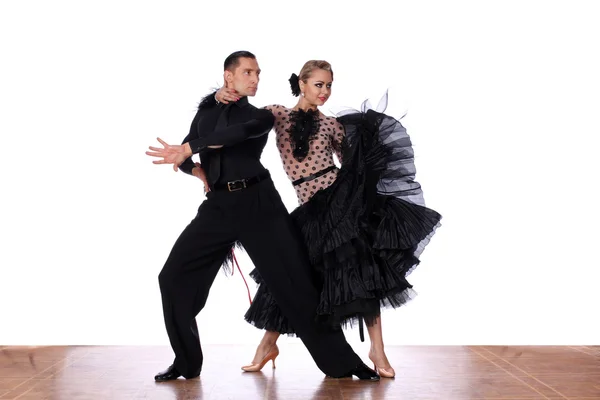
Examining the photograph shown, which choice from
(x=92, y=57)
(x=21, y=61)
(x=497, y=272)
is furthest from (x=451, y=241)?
(x=21, y=61)

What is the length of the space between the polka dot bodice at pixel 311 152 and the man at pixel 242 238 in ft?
0.43

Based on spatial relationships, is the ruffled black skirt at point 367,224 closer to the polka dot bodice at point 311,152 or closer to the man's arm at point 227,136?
the polka dot bodice at point 311,152

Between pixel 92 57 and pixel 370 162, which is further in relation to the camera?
pixel 92 57

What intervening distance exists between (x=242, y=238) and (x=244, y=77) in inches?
31.7

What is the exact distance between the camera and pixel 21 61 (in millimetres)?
6336

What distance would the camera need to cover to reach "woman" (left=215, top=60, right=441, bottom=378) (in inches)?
173

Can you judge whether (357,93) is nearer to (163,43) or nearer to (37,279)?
(163,43)

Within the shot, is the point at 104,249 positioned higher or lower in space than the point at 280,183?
lower

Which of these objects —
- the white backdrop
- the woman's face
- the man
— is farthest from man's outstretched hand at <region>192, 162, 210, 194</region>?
the white backdrop

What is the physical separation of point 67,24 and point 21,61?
0.42 meters

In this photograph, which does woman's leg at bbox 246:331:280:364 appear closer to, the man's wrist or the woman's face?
the man's wrist

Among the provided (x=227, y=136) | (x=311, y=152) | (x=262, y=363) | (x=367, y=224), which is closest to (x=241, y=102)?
(x=227, y=136)

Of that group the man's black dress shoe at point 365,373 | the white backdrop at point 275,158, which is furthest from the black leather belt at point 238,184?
the white backdrop at point 275,158

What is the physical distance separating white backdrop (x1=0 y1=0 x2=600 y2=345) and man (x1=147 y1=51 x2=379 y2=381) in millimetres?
1837
